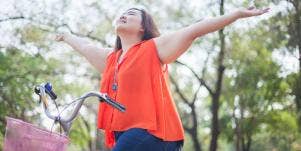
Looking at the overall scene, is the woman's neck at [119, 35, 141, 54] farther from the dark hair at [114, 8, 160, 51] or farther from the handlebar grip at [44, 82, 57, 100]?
the handlebar grip at [44, 82, 57, 100]

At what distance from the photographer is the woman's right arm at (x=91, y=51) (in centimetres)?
381

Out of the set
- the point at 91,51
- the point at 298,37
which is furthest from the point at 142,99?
the point at 298,37

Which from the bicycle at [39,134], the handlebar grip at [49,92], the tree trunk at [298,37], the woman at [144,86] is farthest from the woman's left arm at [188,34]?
A: the tree trunk at [298,37]

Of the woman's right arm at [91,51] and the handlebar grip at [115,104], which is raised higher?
the woman's right arm at [91,51]

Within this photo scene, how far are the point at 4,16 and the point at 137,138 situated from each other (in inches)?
434

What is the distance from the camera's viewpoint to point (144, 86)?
3221mm

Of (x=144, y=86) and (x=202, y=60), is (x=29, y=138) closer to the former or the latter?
(x=144, y=86)

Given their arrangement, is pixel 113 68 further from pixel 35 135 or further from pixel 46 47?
pixel 46 47

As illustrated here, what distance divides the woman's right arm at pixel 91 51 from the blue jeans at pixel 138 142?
78cm

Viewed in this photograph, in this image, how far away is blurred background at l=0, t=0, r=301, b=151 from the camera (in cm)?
1367

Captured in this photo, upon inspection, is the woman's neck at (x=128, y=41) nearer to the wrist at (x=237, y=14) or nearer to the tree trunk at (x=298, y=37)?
the wrist at (x=237, y=14)

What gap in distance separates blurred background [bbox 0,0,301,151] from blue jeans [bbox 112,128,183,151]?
7845mm

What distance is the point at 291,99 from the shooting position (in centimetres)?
1966

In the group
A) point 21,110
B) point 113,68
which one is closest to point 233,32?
point 21,110
